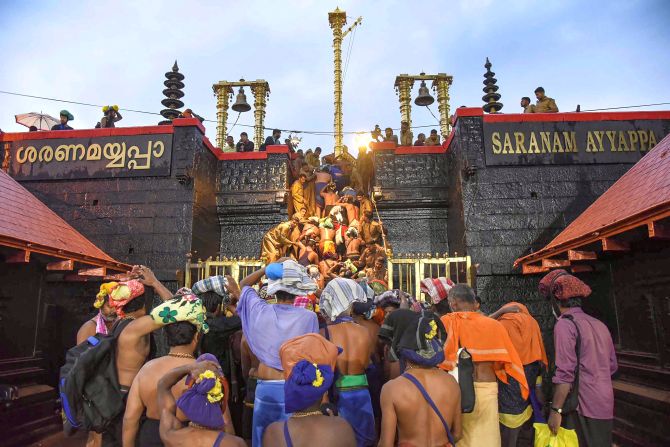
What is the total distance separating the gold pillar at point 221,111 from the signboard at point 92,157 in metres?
12.4

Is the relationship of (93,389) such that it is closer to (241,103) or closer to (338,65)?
(241,103)

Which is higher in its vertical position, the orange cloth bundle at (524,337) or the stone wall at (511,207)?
the stone wall at (511,207)

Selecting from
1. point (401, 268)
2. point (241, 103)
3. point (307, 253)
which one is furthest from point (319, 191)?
point (401, 268)

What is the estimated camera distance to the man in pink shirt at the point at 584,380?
3.91 m

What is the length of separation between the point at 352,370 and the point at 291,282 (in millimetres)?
1078

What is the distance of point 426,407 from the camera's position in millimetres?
2869

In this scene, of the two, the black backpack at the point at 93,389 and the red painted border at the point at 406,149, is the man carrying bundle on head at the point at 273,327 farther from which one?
the red painted border at the point at 406,149

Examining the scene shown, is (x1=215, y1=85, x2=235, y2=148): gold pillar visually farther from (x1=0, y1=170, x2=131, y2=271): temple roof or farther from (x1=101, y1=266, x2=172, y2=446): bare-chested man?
(x1=101, y1=266, x2=172, y2=446): bare-chested man

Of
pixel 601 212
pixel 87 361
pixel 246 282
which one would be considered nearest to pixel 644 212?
pixel 601 212

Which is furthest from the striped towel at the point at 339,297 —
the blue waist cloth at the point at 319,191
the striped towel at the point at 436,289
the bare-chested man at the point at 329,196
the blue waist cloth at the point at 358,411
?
the blue waist cloth at the point at 319,191

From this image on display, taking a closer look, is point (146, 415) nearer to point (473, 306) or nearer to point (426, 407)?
point (426, 407)

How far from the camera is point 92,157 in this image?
33.2 ft

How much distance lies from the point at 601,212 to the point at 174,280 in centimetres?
871

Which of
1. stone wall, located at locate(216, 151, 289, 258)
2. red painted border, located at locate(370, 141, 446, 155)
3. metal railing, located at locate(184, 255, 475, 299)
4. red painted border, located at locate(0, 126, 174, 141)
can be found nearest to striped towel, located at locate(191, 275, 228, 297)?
metal railing, located at locate(184, 255, 475, 299)
